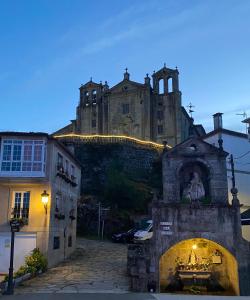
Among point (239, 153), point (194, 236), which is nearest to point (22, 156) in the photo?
point (194, 236)

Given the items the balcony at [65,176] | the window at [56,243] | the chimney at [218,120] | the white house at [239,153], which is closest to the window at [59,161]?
the balcony at [65,176]

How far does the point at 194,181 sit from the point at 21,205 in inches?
396

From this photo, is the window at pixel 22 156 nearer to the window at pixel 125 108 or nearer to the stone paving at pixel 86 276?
the stone paving at pixel 86 276

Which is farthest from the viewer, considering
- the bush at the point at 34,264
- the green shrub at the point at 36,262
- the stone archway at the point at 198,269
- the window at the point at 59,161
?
the window at the point at 59,161

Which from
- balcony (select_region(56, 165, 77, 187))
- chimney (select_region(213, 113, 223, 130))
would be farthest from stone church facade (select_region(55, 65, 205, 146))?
balcony (select_region(56, 165, 77, 187))

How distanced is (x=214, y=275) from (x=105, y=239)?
1786 centimetres

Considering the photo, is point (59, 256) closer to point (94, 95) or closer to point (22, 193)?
point (22, 193)

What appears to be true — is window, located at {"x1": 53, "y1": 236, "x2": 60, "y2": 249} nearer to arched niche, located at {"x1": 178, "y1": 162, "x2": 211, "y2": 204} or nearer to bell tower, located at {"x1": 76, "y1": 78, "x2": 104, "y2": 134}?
arched niche, located at {"x1": 178, "y1": 162, "x2": 211, "y2": 204}

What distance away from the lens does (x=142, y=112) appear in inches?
2462

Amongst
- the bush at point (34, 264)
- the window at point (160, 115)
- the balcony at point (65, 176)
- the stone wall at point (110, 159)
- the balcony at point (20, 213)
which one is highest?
the window at point (160, 115)

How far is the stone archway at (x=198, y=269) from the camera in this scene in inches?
743

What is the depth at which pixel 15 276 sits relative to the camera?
692 inches

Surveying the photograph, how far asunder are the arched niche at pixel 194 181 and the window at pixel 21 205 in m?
8.94

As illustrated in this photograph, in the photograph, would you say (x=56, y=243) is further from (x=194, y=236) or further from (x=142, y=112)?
(x=142, y=112)
